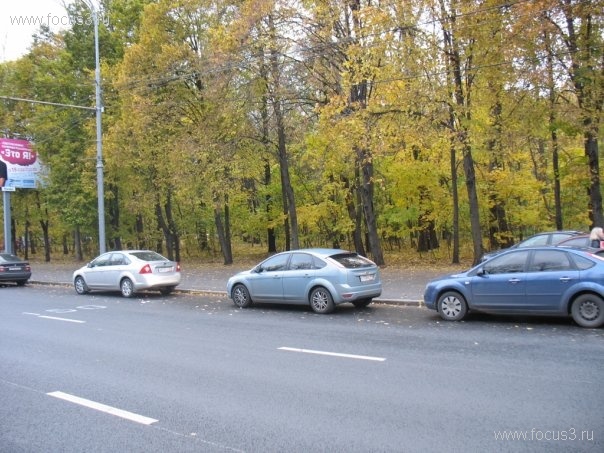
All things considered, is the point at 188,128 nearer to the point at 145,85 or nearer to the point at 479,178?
the point at 145,85

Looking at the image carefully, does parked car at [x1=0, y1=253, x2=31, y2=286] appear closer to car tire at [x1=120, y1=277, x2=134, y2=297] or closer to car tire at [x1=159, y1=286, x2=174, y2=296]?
car tire at [x1=120, y1=277, x2=134, y2=297]

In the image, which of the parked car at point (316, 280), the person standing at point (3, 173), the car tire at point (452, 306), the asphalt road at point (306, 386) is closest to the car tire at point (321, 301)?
the parked car at point (316, 280)

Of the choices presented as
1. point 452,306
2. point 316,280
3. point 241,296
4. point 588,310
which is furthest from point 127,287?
point 588,310

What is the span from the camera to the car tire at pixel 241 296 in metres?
13.8

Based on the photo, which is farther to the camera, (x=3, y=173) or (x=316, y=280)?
(x=3, y=173)

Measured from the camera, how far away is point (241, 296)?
13.9 metres

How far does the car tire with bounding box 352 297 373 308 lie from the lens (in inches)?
494

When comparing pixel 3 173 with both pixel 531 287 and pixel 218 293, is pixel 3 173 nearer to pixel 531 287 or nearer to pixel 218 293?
pixel 218 293

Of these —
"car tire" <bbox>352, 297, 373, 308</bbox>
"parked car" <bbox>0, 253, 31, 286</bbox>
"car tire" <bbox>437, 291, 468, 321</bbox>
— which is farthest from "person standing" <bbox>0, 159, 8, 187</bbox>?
"car tire" <bbox>437, 291, 468, 321</bbox>

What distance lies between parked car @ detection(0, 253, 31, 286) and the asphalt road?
13.3 meters

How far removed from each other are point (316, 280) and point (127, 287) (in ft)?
26.4

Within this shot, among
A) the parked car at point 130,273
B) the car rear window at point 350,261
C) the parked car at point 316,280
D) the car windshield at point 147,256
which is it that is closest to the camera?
the parked car at point 316,280

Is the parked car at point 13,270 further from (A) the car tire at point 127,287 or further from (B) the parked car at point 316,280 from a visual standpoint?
(B) the parked car at point 316,280

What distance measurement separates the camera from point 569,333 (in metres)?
8.85
